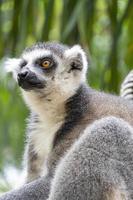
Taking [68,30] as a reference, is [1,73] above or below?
below

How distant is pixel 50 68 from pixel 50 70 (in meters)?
0.02

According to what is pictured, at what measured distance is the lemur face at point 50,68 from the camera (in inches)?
248

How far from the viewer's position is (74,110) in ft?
20.3

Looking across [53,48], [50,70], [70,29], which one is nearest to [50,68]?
[50,70]

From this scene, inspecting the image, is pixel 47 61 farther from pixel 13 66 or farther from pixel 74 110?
pixel 74 110

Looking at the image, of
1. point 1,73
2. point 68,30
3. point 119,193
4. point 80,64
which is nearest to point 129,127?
point 119,193

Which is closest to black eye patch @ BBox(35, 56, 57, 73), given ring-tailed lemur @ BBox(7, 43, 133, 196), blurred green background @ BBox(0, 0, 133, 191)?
ring-tailed lemur @ BBox(7, 43, 133, 196)

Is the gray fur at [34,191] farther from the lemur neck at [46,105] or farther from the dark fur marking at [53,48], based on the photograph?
the dark fur marking at [53,48]

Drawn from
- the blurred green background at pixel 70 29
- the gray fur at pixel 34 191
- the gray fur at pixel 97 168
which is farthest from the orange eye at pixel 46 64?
the blurred green background at pixel 70 29

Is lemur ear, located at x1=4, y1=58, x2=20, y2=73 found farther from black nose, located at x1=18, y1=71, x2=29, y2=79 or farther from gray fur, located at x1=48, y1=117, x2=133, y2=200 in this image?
gray fur, located at x1=48, y1=117, x2=133, y2=200

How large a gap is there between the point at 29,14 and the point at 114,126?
2636 mm

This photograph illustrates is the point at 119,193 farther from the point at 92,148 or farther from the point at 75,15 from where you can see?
the point at 75,15

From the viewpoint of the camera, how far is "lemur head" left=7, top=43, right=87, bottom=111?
6316 millimetres

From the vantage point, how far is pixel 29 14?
26.5 feet
